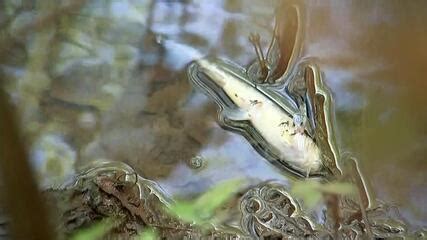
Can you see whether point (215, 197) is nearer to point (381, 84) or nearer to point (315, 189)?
point (315, 189)

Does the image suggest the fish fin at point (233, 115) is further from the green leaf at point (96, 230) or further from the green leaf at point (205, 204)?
the green leaf at point (96, 230)

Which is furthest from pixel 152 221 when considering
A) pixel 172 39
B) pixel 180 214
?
pixel 172 39

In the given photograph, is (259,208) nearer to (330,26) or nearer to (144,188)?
(144,188)

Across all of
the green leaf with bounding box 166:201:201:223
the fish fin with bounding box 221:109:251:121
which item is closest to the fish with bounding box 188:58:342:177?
the fish fin with bounding box 221:109:251:121

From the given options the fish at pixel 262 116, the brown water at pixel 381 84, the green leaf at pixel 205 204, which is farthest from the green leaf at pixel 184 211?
the brown water at pixel 381 84

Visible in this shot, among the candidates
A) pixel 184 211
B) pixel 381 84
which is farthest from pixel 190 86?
pixel 381 84

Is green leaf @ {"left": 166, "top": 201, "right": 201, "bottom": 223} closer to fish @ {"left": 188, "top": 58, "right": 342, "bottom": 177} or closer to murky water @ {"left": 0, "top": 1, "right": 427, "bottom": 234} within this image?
murky water @ {"left": 0, "top": 1, "right": 427, "bottom": 234}
